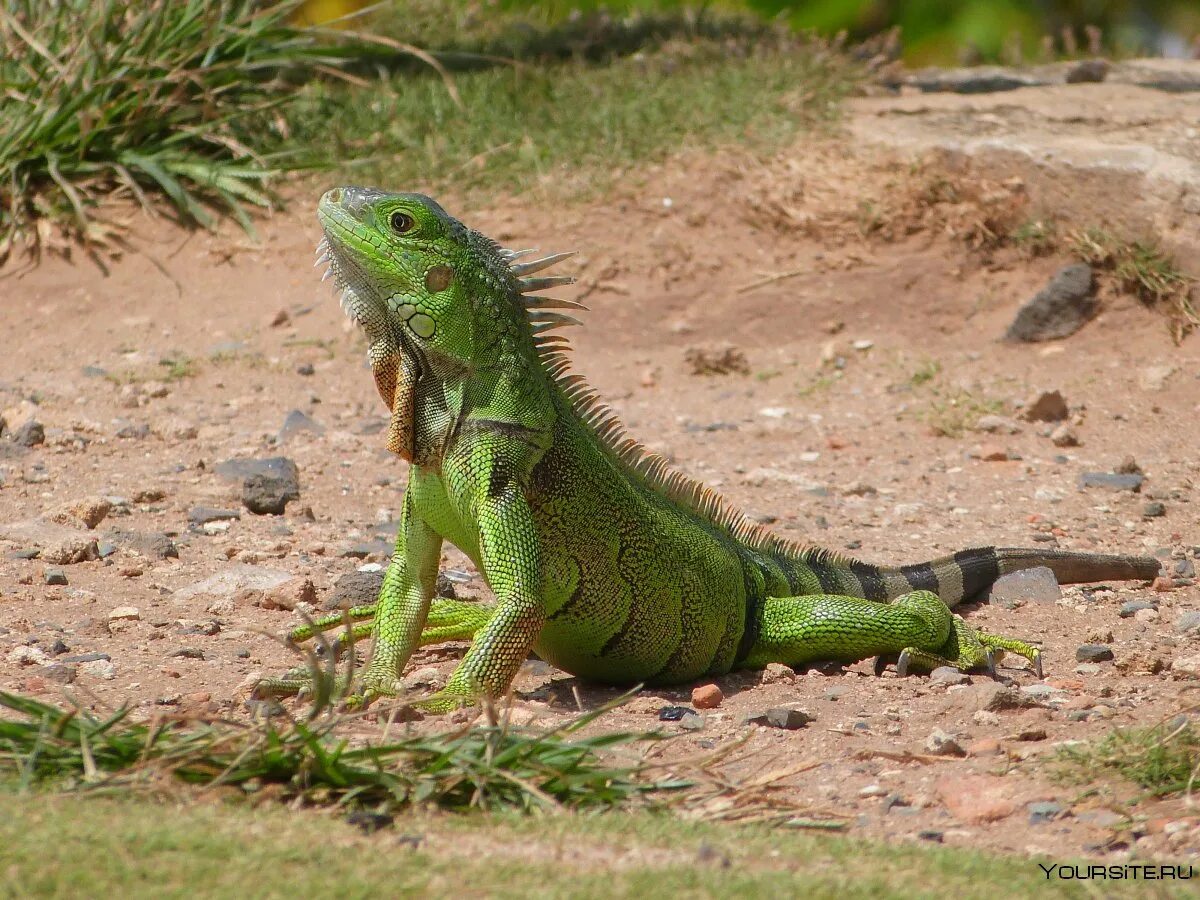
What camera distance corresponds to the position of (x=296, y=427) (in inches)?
342

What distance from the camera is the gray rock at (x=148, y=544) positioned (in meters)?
6.72

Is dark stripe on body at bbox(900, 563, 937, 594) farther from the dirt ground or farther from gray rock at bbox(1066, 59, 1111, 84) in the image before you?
gray rock at bbox(1066, 59, 1111, 84)

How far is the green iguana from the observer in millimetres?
5168

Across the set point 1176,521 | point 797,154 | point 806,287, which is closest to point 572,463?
point 1176,521

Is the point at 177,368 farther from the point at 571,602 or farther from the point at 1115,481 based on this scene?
the point at 1115,481

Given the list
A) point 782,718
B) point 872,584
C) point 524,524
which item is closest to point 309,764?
point 524,524

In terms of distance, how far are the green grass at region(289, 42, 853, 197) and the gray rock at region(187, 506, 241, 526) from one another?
183 inches

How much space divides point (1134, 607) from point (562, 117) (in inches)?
280

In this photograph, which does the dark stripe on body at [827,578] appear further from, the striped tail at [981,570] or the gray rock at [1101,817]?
the gray rock at [1101,817]

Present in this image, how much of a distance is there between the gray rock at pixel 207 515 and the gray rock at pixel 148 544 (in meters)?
0.35

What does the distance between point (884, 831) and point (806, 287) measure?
22.9ft

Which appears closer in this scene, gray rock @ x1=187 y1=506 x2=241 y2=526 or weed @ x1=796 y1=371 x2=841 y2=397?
gray rock @ x1=187 y1=506 x2=241 y2=526

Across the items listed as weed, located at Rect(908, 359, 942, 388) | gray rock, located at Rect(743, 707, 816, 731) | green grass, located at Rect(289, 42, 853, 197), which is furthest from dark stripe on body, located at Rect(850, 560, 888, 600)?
green grass, located at Rect(289, 42, 853, 197)

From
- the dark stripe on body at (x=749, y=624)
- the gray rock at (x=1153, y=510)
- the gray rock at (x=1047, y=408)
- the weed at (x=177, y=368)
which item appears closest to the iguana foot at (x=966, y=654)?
the dark stripe on body at (x=749, y=624)
